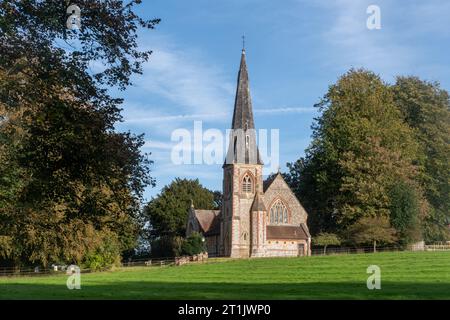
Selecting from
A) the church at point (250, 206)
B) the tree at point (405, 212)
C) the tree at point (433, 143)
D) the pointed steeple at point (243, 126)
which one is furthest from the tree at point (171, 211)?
the tree at point (405, 212)

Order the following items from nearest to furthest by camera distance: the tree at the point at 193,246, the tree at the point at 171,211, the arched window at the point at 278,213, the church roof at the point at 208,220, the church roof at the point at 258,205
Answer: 1. the tree at the point at 193,246
2. the church roof at the point at 258,205
3. the arched window at the point at 278,213
4. the church roof at the point at 208,220
5. the tree at the point at 171,211

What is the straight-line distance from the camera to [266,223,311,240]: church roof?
2589 inches

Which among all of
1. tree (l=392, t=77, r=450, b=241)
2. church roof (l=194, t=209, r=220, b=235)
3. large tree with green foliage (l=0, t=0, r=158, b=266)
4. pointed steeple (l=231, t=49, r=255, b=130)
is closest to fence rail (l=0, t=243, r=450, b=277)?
tree (l=392, t=77, r=450, b=241)

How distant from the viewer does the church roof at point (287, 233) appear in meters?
65.8

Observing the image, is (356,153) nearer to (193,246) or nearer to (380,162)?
(380,162)

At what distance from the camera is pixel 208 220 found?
78.2 metres

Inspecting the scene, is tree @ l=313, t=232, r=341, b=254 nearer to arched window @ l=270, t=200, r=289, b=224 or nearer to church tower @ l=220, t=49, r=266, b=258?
church tower @ l=220, t=49, r=266, b=258

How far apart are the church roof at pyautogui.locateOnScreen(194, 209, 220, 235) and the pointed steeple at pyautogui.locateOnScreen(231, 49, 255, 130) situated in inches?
552

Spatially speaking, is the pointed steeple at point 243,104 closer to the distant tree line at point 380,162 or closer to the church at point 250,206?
the church at point 250,206

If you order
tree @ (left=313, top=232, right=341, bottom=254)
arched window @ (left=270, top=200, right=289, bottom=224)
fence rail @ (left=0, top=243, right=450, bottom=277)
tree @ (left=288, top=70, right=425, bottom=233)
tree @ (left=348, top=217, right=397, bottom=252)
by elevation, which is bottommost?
fence rail @ (left=0, top=243, right=450, bottom=277)

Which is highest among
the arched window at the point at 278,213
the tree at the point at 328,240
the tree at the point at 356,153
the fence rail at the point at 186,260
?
the tree at the point at 356,153

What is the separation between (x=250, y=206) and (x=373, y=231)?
52.1 feet

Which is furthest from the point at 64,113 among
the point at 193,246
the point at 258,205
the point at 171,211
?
the point at 171,211

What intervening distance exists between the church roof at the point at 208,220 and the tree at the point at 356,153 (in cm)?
1467
